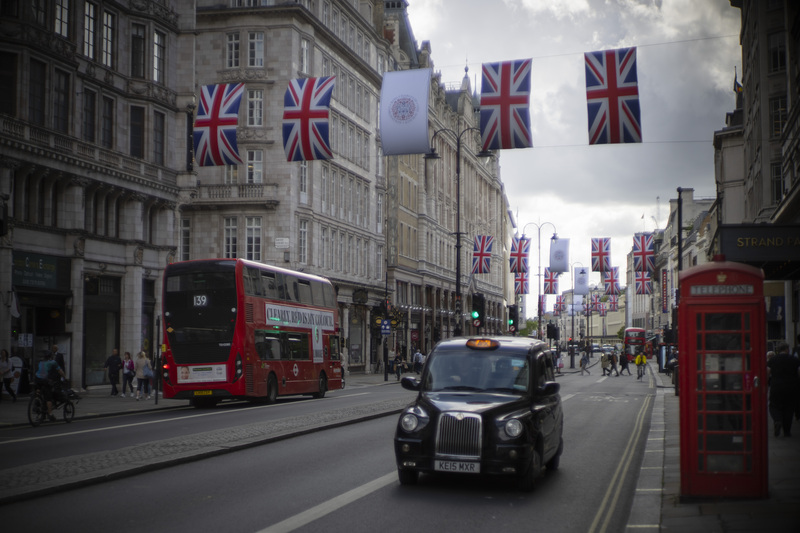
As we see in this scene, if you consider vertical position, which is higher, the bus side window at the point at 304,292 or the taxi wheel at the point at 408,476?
the bus side window at the point at 304,292

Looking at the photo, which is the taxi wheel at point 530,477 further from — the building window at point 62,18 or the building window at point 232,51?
the building window at point 232,51

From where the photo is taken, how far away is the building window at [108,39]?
37.9 meters

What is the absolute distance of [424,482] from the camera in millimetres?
12031

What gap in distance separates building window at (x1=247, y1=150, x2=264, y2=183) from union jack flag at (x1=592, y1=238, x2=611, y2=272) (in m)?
20.5

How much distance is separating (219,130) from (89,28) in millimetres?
12543

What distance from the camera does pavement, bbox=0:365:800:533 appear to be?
30.4ft

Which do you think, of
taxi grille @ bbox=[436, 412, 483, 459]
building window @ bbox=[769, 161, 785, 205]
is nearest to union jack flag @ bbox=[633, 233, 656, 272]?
building window @ bbox=[769, 161, 785, 205]

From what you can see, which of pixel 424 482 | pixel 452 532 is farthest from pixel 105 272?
pixel 452 532

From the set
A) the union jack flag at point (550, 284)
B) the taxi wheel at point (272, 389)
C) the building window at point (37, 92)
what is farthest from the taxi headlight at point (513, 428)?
the union jack flag at point (550, 284)

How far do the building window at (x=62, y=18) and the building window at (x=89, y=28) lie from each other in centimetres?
110

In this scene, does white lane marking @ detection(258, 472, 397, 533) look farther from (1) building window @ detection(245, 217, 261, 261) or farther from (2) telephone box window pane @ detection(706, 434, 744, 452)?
(1) building window @ detection(245, 217, 261, 261)

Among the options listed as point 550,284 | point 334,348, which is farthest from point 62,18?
point 550,284

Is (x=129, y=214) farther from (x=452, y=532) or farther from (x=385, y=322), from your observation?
(x=452, y=532)

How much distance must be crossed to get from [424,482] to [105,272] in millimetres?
28095
